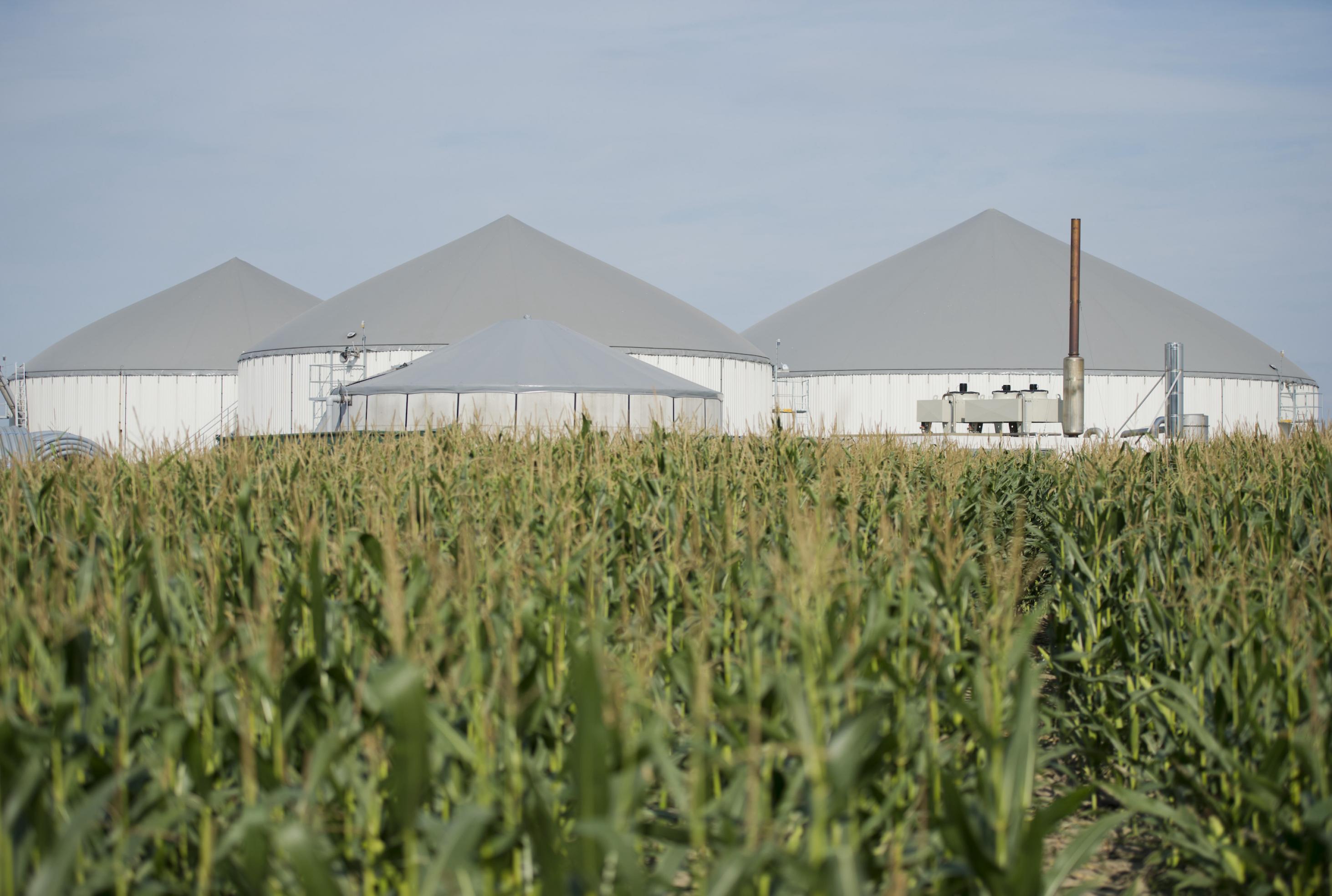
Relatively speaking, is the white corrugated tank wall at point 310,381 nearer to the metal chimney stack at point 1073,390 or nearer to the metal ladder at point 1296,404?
the metal chimney stack at point 1073,390

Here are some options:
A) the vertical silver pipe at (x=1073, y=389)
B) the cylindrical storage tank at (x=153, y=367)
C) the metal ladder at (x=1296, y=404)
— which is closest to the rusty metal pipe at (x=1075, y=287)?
the vertical silver pipe at (x=1073, y=389)

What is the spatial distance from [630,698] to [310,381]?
37184mm

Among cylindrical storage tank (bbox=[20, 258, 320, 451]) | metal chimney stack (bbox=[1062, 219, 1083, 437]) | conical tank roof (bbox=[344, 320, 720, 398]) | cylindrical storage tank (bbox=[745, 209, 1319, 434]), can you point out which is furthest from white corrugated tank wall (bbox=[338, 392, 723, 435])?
cylindrical storage tank (bbox=[20, 258, 320, 451])

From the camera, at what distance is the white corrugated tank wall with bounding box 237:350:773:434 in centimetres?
3747

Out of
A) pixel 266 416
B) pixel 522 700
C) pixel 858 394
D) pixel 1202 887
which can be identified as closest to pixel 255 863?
pixel 522 700

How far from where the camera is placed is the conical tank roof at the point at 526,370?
24.0 m

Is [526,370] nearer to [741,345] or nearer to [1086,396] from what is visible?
[741,345]

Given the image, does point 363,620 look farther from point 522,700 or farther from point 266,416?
point 266,416

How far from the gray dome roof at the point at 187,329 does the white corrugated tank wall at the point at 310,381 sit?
768 cm

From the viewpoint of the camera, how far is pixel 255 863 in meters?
2.32

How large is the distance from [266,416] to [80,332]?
20536mm

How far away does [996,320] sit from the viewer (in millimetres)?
47281

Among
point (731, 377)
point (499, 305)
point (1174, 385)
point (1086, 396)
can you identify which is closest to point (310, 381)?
point (499, 305)

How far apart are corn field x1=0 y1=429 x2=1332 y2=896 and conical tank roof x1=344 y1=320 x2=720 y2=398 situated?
17.2 m
